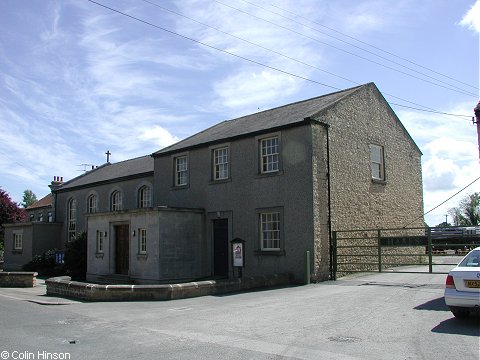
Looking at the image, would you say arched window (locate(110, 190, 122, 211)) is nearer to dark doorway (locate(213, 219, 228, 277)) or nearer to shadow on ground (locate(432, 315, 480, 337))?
dark doorway (locate(213, 219, 228, 277))

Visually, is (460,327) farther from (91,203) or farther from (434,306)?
(91,203)

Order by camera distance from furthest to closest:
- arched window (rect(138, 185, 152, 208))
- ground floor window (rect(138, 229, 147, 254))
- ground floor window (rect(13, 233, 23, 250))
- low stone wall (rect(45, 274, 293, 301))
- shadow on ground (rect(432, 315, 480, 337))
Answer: ground floor window (rect(13, 233, 23, 250)), arched window (rect(138, 185, 152, 208)), ground floor window (rect(138, 229, 147, 254)), low stone wall (rect(45, 274, 293, 301)), shadow on ground (rect(432, 315, 480, 337))

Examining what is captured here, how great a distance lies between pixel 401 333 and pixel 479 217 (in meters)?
64.6

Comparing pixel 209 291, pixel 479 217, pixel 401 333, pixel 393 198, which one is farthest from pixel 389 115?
pixel 479 217

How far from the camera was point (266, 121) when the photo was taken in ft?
73.0

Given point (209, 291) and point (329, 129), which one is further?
point (329, 129)

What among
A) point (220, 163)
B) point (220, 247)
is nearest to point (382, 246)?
point (220, 247)

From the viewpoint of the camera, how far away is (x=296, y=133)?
758 inches

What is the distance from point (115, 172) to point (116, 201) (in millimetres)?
3316

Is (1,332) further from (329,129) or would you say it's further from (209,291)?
(329,129)

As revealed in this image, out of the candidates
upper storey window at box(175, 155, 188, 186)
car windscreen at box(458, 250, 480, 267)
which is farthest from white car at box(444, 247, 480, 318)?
upper storey window at box(175, 155, 188, 186)

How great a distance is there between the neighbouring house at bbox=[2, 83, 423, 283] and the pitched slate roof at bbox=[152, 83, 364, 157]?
0.38 ft

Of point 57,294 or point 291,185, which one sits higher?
point 291,185

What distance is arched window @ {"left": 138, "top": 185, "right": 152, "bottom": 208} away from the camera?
94.7 feet
